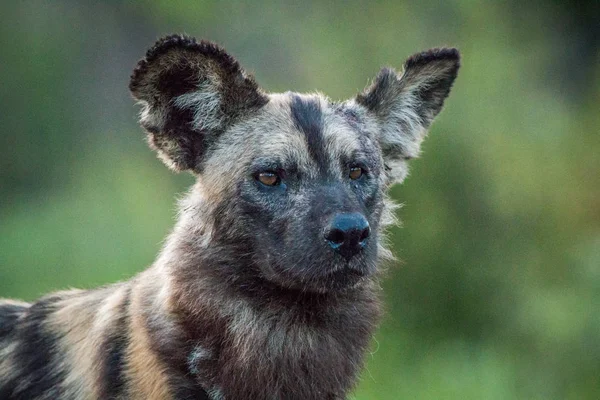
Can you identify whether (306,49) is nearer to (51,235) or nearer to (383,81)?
(51,235)

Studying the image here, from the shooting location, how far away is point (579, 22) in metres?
8.73

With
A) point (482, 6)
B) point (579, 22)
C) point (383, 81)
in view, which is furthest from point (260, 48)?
point (383, 81)

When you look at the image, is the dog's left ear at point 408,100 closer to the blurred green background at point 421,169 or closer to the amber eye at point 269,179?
the amber eye at point 269,179

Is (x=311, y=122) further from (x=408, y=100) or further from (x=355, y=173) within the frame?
(x=408, y=100)

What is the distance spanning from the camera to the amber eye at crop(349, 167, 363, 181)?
4250mm

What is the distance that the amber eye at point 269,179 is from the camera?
4.11m

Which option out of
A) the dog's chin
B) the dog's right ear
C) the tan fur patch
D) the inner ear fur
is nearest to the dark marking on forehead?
the dog's right ear

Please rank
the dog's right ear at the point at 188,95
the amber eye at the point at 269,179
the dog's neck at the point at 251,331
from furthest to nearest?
the amber eye at the point at 269,179 < the dog's right ear at the point at 188,95 < the dog's neck at the point at 251,331

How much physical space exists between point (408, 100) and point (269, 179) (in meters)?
0.93

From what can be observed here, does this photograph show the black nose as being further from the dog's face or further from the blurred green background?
the blurred green background

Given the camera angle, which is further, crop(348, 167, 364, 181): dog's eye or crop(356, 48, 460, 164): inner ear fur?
crop(356, 48, 460, 164): inner ear fur

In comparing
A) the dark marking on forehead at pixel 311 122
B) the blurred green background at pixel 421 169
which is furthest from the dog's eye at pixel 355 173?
the blurred green background at pixel 421 169

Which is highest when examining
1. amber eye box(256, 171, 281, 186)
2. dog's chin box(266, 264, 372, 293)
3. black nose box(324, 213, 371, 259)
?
amber eye box(256, 171, 281, 186)

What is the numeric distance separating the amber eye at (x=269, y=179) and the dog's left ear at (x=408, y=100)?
73cm
